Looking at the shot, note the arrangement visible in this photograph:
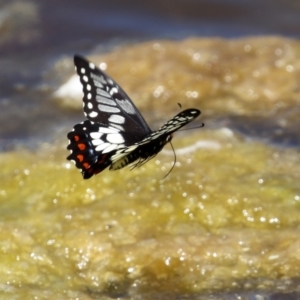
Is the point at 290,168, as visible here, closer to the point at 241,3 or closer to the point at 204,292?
the point at 204,292

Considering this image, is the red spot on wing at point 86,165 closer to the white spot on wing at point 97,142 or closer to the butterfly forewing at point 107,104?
the white spot on wing at point 97,142

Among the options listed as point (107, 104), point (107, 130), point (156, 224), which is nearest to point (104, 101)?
point (107, 104)

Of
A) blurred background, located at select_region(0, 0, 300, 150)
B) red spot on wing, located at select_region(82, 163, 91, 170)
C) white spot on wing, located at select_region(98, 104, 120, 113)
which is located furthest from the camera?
blurred background, located at select_region(0, 0, 300, 150)

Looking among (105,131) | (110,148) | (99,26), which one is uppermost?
(99,26)

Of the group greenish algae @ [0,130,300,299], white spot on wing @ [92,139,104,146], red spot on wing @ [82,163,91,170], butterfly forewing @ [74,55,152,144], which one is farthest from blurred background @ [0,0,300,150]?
red spot on wing @ [82,163,91,170]

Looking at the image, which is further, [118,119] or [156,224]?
[156,224]

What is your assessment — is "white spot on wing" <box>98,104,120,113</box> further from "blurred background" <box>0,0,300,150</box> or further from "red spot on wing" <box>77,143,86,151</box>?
"blurred background" <box>0,0,300,150</box>

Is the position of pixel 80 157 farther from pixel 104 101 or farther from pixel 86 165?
pixel 104 101

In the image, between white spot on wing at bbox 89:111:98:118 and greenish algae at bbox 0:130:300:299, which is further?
white spot on wing at bbox 89:111:98:118
